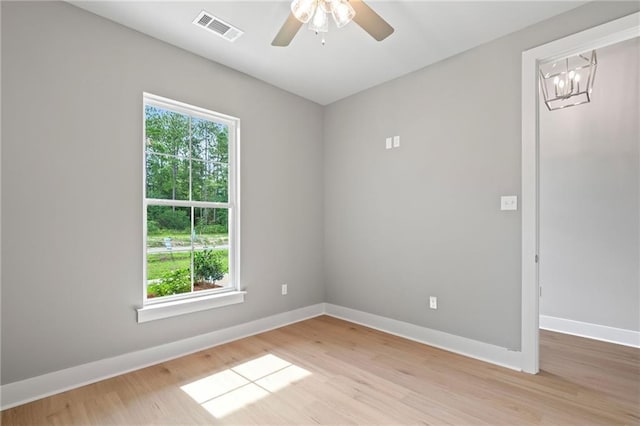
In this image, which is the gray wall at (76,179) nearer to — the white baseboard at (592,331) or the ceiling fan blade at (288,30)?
the ceiling fan blade at (288,30)

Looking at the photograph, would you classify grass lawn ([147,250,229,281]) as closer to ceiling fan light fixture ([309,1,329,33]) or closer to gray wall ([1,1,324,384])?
gray wall ([1,1,324,384])

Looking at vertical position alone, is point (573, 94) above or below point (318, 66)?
below

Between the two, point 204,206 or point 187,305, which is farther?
Answer: point 204,206

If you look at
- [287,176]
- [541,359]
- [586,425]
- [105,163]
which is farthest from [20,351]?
[541,359]

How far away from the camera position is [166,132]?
2.83m

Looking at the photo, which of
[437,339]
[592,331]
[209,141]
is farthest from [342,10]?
[592,331]

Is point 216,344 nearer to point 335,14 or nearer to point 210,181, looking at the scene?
point 210,181

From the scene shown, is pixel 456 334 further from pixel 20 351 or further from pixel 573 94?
pixel 20 351

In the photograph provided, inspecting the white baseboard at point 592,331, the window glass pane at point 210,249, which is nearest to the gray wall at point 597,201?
the white baseboard at point 592,331

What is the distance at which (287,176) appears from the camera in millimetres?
3748

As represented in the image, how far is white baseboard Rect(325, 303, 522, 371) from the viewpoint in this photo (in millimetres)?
2579

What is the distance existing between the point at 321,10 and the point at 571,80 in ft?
9.68

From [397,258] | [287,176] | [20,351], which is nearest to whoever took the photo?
[20,351]

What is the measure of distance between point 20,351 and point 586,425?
3518 millimetres
